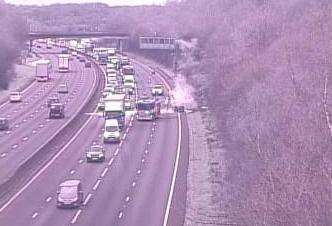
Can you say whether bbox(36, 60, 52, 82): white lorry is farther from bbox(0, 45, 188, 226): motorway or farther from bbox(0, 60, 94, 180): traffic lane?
bbox(0, 45, 188, 226): motorway

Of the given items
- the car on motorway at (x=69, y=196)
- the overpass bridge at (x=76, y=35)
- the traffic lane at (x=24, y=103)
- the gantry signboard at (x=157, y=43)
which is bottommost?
the car on motorway at (x=69, y=196)

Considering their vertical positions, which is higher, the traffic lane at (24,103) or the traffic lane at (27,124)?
the traffic lane at (24,103)

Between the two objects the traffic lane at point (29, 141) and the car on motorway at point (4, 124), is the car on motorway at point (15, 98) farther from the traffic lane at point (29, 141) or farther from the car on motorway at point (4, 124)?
the car on motorway at point (4, 124)

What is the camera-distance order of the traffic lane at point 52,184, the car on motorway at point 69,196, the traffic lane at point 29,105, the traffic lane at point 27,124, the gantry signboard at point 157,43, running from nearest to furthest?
the traffic lane at point 52,184, the car on motorway at point 69,196, the traffic lane at point 27,124, the traffic lane at point 29,105, the gantry signboard at point 157,43

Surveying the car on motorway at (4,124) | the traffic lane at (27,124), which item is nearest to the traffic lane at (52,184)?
the traffic lane at (27,124)

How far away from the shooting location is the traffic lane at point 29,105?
68438 millimetres

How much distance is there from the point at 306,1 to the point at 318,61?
31700mm

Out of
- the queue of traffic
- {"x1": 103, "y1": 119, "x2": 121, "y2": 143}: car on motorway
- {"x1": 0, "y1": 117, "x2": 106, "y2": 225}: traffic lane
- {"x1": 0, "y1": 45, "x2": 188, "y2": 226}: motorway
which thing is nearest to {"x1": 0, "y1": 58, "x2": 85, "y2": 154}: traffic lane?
{"x1": 0, "y1": 45, "x2": 188, "y2": 226}: motorway

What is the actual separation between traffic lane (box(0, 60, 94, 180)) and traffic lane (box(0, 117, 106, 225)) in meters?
1.57

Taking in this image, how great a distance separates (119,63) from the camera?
407 ft

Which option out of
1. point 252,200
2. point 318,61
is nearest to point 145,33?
point 318,61

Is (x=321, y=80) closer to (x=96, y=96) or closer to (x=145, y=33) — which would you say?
(x=96, y=96)

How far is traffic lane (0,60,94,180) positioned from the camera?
47.0 meters

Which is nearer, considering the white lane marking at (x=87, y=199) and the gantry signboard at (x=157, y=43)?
the white lane marking at (x=87, y=199)
